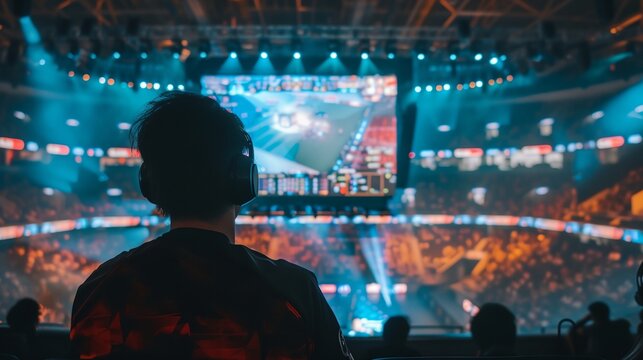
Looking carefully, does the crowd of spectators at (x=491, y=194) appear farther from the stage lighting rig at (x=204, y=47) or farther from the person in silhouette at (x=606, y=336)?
the person in silhouette at (x=606, y=336)

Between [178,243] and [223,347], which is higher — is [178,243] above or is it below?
above

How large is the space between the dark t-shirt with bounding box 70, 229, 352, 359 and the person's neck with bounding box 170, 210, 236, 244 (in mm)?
51

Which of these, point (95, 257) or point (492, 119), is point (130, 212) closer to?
point (95, 257)

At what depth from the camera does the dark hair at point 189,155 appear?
0.80 meters

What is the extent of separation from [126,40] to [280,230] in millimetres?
3464

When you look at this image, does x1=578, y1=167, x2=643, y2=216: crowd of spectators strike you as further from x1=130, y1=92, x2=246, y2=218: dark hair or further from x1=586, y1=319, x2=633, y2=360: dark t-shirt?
x1=130, y1=92, x2=246, y2=218: dark hair

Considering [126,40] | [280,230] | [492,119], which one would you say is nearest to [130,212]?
[280,230]

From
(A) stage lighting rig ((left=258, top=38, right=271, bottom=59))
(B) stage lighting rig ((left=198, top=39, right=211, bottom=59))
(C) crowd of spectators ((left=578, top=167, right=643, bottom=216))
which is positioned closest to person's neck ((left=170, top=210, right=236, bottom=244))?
(A) stage lighting rig ((left=258, top=38, right=271, bottom=59))

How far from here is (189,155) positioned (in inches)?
31.7

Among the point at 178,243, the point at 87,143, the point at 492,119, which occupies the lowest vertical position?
the point at 178,243

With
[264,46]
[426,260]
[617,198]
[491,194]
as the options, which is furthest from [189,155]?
[491,194]

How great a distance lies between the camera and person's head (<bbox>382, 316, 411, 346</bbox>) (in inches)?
105

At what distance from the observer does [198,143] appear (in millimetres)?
811

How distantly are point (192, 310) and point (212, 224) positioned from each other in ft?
0.49
